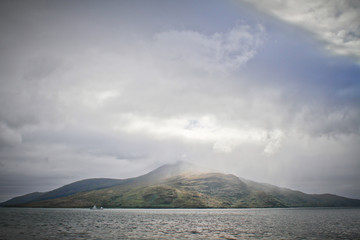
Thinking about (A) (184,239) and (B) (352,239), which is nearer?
(A) (184,239)

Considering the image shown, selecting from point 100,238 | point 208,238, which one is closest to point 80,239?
point 100,238

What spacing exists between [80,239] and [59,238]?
21.4 feet

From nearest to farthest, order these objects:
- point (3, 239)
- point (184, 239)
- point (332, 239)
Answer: point (3, 239)
point (184, 239)
point (332, 239)

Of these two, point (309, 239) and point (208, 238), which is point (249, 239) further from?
point (309, 239)

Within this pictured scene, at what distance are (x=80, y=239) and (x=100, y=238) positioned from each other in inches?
201

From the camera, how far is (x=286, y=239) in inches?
2655

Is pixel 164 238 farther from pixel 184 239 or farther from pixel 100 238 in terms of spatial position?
pixel 100 238

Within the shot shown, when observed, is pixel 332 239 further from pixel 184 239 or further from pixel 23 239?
pixel 23 239

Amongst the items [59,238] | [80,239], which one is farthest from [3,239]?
[80,239]

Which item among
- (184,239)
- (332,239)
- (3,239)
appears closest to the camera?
(3,239)

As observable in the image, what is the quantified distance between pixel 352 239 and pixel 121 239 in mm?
64135

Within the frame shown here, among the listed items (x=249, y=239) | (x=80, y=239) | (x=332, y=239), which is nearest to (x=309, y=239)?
(x=332, y=239)

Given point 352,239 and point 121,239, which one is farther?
point 352,239

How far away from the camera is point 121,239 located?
63.6 metres
